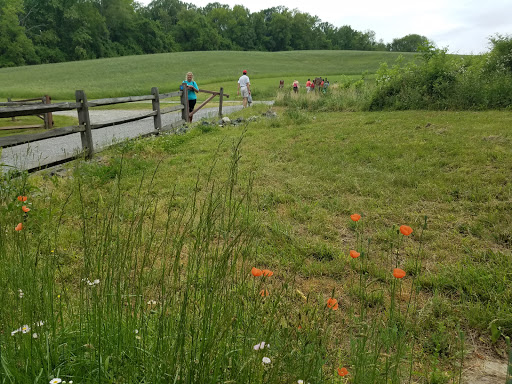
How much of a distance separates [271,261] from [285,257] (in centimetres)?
16

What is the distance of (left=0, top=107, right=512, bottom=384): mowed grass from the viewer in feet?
5.57

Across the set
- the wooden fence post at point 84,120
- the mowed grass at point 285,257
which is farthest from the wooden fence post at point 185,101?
the wooden fence post at point 84,120

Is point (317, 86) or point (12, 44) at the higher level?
point (12, 44)

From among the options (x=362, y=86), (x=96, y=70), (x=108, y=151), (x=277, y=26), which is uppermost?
(x=277, y=26)

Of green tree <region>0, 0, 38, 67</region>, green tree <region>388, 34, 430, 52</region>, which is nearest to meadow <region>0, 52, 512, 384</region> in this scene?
green tree <region>0, 0, 38, 67</region>

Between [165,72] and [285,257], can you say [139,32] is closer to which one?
[165,72]

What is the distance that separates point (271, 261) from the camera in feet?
11.8

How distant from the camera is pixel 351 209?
500 centimetres

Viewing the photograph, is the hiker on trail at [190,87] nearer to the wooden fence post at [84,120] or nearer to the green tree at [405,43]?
the wooden fence post at [84,120]

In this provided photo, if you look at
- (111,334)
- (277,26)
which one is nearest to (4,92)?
(111,334)

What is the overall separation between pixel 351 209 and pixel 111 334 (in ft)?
12.4

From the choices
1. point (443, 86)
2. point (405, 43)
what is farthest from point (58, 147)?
point (405, 43)

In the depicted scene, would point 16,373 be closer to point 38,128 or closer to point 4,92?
point 38,128

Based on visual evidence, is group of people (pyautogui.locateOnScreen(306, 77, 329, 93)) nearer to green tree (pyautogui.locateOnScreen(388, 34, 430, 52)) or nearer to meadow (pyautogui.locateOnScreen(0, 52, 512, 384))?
meadow (pyautogui.locateOnScreen(0, 52, 512, 384))
